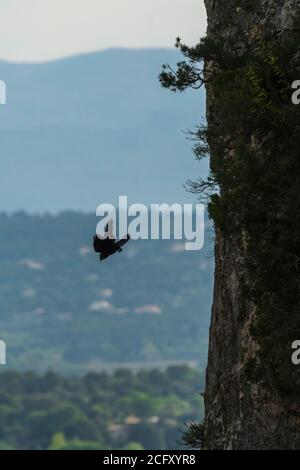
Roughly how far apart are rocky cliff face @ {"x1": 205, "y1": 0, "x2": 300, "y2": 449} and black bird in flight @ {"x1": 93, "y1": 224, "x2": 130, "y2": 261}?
1.49m

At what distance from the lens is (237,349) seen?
2491cm

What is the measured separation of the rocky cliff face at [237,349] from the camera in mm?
23625

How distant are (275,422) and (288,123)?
4.14 metres

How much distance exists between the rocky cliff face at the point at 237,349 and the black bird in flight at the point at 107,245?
1.49 m

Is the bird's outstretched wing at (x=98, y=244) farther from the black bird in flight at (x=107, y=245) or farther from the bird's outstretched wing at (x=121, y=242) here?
the bird's outstretched wing at (x=121, y=242)

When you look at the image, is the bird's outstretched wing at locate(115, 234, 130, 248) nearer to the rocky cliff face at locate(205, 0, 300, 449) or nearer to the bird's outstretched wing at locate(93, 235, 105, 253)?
the bird's outstretched wing at locate(93, 235, 105, 253)

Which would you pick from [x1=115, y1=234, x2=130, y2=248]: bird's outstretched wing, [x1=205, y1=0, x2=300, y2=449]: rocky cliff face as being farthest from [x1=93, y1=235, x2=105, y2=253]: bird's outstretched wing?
[x1=205, y1=0, x2=300, y2=449]: rocky cliff face

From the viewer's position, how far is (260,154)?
2364 cm

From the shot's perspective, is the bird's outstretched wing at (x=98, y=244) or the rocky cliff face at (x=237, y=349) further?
the bird's outstretched wing at (x=98, y=244)

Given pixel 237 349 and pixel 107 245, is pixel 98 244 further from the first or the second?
pixel 237 349

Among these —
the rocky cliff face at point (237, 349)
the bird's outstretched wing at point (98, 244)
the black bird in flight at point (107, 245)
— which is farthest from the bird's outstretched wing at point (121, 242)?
the rocky cliff face at point (237, 349)
